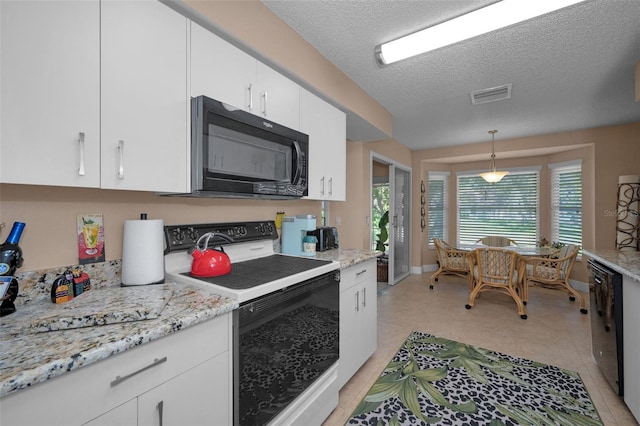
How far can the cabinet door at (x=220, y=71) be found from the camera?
133cm

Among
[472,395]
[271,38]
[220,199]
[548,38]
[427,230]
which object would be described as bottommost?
[472,395]

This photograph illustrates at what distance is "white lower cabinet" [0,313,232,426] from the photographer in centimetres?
68

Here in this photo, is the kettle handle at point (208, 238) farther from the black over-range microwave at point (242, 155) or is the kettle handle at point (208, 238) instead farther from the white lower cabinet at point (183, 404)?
the white lower cabinet at point (183, 404)

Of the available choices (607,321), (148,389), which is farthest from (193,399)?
(607,321)

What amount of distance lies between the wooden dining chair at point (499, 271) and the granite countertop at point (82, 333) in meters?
3.55

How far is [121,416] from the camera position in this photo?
800 millimetres

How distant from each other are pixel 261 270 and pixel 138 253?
61 centimetres

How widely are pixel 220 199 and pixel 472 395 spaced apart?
225cm

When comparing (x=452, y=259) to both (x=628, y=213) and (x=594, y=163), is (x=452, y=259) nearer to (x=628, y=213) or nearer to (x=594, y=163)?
(x=628, y=213)

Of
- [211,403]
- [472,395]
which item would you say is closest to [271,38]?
[211,403]

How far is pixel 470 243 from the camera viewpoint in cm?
565

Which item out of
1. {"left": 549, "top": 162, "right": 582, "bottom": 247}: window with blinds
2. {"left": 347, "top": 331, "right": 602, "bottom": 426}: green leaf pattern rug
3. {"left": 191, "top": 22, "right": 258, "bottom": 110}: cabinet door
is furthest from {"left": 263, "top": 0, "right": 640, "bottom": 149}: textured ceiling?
{"left": 347, "top": 331, "right": 602, "bottom": 426}: green leaf pattern rug

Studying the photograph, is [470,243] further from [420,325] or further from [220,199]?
[220,199]

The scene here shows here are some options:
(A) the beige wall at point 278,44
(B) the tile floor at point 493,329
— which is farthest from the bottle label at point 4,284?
(B) the tile floor at point 493,329
